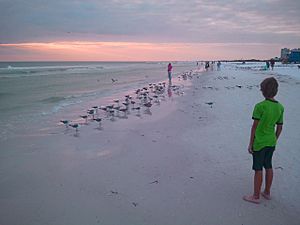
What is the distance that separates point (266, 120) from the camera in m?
3.93

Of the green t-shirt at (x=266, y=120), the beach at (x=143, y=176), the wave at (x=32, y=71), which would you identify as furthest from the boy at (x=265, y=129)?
the wave at (x=32, y=71)

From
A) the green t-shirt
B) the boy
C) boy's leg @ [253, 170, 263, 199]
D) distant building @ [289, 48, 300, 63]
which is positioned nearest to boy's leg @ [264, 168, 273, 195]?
the boy

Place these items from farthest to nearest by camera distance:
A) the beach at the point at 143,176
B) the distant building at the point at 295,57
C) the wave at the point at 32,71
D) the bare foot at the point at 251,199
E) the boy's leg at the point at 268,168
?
the distant building at the point at 295,57 < the wave at the point at 32,71 < the bare foot at the point at 251,199 < the boy's leg at the point at 268,168 < the beach at the point at 143,176

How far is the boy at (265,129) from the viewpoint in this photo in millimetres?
3877

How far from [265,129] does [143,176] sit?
2.43 metres

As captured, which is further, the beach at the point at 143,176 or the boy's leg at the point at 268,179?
the boy's leg at the point at 268,179

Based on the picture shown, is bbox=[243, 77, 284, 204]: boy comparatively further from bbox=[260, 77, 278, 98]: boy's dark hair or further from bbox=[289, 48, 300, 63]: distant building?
bbox=[289, 48, 300, 63]: distant building

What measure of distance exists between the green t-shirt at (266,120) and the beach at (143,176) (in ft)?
3.29

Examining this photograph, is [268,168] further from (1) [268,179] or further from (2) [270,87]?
(2) [270,87]

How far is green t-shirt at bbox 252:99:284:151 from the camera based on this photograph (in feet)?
12.7

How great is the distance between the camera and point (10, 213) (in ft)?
13.6

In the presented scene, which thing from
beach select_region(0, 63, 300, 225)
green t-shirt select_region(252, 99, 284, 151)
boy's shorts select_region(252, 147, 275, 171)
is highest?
green t-shirt select_region(252, 99, 284, 151)

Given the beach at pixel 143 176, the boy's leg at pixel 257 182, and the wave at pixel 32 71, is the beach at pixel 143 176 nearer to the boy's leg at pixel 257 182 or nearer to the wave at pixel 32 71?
the boy's leg at pixel 257 182

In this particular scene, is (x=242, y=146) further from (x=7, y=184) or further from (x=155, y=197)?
(x=7, y=184)
